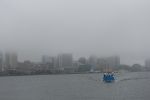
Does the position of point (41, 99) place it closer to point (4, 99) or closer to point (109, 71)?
point (4, 99)

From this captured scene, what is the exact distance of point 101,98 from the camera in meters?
83.5

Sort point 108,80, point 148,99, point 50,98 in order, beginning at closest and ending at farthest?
1. point 148,99
2. point 50,98
3. point 108,80

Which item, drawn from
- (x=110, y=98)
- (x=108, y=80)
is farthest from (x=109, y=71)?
(x=110, y=98)

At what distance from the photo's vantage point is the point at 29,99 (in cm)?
8150

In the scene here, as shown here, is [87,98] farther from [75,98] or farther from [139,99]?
[139,99]

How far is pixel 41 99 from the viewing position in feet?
270

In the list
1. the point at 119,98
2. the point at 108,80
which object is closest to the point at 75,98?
the point at 119,98

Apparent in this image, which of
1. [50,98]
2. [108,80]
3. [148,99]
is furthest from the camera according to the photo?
[108,80]

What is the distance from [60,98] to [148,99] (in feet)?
57.8

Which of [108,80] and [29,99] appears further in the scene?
[108,80]

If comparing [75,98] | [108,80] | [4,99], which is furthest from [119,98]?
[108,80]

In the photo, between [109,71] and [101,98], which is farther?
[109,71]

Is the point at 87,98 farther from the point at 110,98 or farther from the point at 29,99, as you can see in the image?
the point at 29,99

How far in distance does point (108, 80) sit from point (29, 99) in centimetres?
6785
